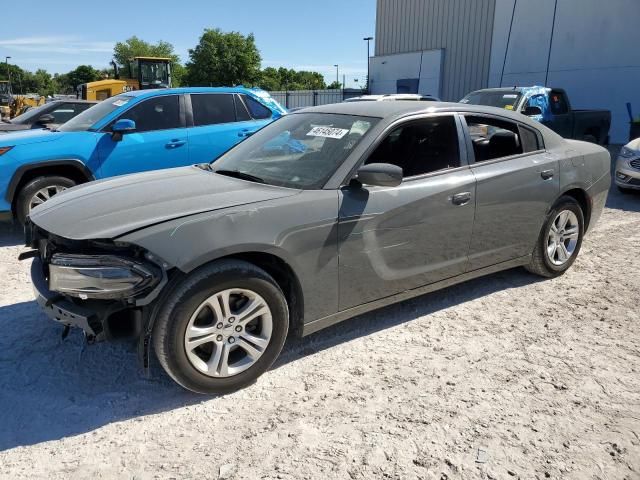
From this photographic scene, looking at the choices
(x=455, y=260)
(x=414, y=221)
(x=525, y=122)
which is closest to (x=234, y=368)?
(x=414, y=221)

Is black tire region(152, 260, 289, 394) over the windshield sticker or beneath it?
beneath

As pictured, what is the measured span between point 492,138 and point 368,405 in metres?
2.54

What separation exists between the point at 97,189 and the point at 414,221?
2.11m

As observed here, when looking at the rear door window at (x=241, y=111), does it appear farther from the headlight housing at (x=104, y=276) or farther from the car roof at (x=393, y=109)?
the headlight housing at (x=104, y=276)

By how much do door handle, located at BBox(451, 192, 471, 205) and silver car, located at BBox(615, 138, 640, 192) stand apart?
19.6ft

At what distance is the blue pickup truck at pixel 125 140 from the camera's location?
5.72 meters

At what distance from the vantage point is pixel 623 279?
468 cm

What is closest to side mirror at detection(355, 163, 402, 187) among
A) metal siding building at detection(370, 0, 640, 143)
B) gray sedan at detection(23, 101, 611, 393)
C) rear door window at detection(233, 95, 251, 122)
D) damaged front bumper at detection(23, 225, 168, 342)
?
gray sedan at detection(23, 101, 611, 393)

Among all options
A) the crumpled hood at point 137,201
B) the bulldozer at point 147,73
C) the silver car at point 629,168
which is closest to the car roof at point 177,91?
the crumpled hood at point 137,201

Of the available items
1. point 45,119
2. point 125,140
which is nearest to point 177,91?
point 125,140

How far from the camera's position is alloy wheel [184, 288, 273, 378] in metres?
2.71

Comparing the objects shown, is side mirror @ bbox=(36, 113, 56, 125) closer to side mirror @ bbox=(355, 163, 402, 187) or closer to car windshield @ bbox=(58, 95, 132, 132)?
car windshield @ bbox=(58, 95, 132, 132)

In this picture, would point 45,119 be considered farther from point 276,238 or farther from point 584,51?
point 584,51

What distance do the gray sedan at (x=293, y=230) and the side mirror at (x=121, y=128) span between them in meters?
2.63
